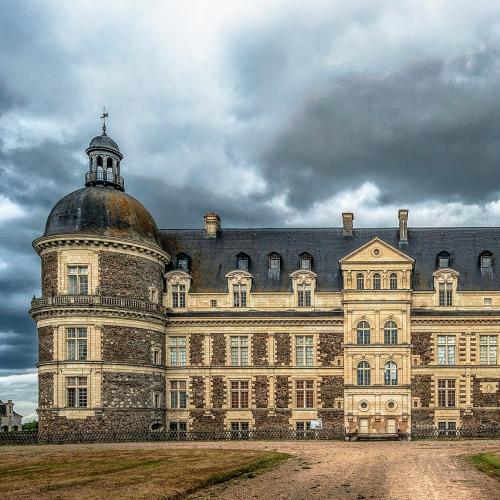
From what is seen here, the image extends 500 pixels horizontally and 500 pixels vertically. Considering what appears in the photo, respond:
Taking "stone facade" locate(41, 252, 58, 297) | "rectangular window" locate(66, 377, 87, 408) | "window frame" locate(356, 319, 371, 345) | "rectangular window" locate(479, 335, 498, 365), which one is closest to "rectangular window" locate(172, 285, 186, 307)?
"stone facade" locate(41, 252, 58, 297)

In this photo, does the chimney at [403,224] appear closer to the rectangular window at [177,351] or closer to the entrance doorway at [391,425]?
the entrance doorway at [391,425]

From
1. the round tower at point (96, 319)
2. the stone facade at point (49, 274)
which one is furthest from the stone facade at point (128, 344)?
the stone facade at point (49, 274)

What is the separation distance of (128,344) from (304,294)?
46.4ft

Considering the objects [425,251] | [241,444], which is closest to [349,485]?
[241,444]

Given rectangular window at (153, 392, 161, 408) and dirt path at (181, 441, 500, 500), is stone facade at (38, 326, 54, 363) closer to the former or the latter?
rectangular window at (153, 392, 161, 408)

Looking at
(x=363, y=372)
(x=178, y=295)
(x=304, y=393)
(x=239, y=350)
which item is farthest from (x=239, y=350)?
(x=363, y=372)

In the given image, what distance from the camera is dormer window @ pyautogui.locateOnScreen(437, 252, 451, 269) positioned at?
5550cm

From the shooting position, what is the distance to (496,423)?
51906 millimetres

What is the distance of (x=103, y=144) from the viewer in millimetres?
54406

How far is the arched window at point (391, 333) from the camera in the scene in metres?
52.8

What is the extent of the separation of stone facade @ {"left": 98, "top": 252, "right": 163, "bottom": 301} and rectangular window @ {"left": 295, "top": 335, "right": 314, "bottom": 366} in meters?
11.9

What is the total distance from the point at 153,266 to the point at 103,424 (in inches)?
480

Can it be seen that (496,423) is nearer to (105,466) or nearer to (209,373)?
(209,373)

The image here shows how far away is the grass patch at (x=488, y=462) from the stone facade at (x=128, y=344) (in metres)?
26.1
